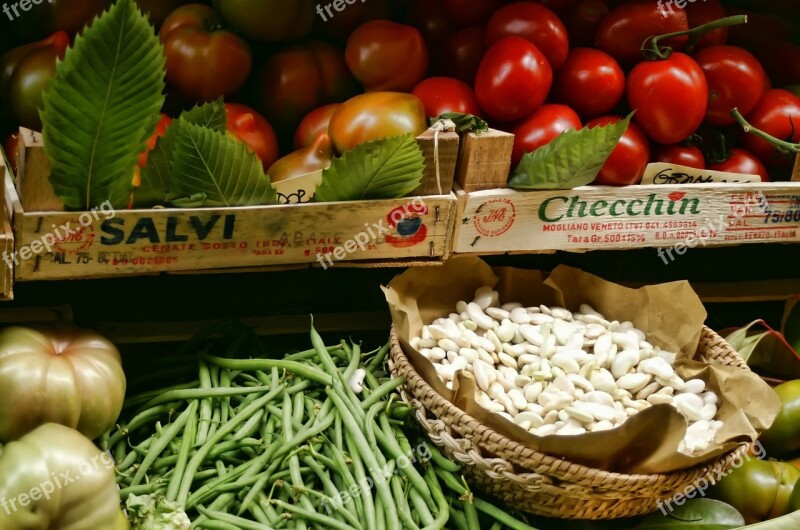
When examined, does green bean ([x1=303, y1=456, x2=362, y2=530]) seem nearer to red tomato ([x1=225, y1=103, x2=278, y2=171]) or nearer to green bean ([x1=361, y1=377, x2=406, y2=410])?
green bean ([x1=361, y1=377, x2=406, y2=410])

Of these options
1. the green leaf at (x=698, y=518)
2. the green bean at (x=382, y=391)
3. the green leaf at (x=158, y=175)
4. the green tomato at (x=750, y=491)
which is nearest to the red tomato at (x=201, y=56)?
the green leaf at (x=158, y=175)

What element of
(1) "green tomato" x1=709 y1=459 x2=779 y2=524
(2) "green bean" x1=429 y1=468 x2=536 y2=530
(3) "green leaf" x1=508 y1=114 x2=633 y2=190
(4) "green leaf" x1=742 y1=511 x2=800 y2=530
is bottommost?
(1) "green tomato" x1=709 y1=459 x2=779 y2=524

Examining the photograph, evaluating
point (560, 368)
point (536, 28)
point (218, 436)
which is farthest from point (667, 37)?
point (218, 436)

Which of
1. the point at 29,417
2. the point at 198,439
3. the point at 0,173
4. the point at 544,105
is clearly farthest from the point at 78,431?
the point at 544,105

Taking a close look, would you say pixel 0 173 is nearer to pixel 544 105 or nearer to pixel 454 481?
pixel 454 481

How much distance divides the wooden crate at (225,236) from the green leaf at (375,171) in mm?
21

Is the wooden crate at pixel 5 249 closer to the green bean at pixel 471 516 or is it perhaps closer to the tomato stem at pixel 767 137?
the green bean at pixel 471 516

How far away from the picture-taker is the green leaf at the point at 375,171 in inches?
51.9

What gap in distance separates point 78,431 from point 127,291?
47 cm

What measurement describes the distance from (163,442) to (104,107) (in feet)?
1.89

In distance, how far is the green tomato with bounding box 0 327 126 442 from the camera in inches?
46.8

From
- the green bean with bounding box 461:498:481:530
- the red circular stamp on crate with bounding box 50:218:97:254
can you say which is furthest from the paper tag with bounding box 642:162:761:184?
the red circular stamp on crate with bounding box 50:218:97:254

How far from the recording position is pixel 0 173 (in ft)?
3.70

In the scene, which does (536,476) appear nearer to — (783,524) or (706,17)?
(783,524)
